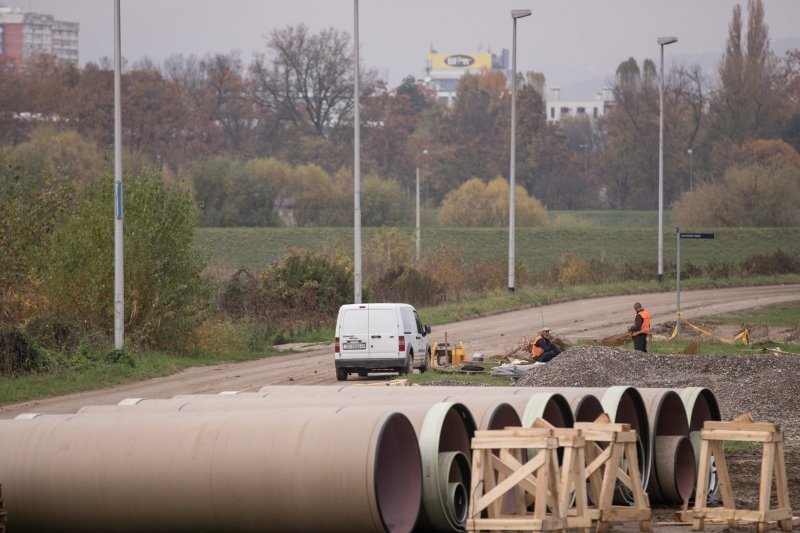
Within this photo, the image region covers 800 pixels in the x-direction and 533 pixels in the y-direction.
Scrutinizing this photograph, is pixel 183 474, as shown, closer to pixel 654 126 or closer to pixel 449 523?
pixel 449 523

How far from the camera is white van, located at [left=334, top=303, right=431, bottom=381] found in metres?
30.5

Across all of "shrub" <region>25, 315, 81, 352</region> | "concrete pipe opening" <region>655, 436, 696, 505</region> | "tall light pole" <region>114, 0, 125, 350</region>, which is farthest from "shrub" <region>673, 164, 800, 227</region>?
"concrete pipe opening" <region>655, 436, 696, 505</region>

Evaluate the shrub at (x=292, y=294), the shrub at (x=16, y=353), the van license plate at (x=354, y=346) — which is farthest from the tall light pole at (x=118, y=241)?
the shrub at (x=292, y=294)

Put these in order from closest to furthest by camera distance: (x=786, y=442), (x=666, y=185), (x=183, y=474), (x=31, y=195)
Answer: (x=183, y=474)
(x=786, y=442)
(x=31, y=195)
(x=666, y=185)

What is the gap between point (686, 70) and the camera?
408ft

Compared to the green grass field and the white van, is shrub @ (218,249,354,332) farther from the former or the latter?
the green grass field

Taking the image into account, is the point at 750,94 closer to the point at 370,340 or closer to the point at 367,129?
the point at 367,129

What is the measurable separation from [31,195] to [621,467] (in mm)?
26165

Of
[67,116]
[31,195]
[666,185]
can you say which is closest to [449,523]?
[31,195]

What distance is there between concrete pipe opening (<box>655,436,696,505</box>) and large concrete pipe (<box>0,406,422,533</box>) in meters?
3.92

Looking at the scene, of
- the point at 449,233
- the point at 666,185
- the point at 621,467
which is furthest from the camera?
the point at 666,185

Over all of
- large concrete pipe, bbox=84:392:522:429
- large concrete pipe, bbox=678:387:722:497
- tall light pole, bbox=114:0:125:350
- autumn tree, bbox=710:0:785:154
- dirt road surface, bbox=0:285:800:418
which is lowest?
dirt road surface, bbox=0:285:800:418

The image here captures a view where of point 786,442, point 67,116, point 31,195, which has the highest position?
point 67,116

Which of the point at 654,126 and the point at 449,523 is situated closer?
the point at 449,523
